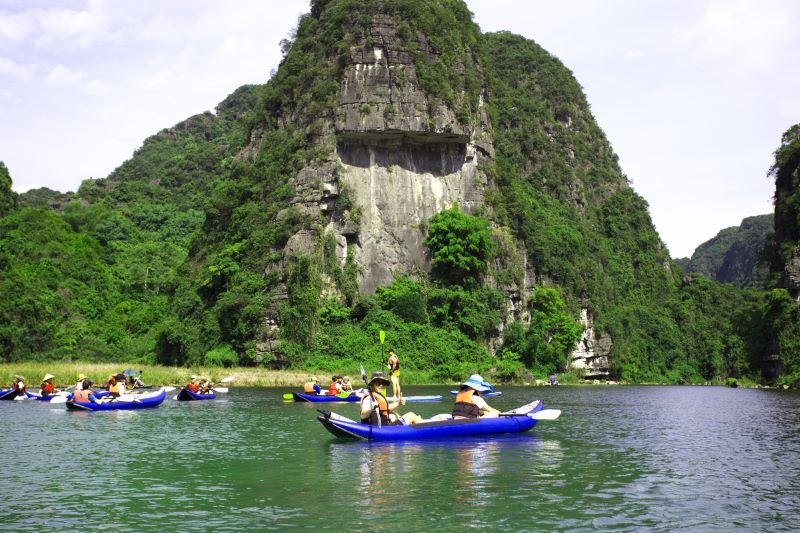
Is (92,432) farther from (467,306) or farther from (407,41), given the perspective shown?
(407,41)

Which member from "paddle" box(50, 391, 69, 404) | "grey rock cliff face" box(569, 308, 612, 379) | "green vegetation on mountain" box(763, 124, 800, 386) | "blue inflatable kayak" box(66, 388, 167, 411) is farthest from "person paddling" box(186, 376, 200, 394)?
"grey rock cliff face" box(569, 308, 612, 379)

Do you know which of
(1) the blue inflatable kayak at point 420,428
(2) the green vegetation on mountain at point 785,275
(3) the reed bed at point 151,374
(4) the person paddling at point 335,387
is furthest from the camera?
(2) the green vegetation on mountain at point 785,275

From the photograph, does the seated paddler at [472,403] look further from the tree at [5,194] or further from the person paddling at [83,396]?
the tree at [5,194]

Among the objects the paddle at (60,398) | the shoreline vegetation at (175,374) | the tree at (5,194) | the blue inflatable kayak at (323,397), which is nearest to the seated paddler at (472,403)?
the blue inflatable kayak at (323,397)

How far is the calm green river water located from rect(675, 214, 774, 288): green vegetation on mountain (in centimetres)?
11487

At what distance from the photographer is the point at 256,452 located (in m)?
16.2

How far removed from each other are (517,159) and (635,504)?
71988 mm

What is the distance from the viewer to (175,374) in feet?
125

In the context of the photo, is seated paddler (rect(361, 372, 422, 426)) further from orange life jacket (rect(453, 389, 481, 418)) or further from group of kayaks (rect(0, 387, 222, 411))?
group of kayaks (rect(0, 387, 222, 411))

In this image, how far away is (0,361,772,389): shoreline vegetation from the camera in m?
34.0

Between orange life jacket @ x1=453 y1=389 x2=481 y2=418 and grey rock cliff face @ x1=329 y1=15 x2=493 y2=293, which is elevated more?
grey rock cliff face @ x1=329 y1=15 x2=493 y2=293

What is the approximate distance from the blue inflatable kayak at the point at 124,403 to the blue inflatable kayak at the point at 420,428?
10.6 metres

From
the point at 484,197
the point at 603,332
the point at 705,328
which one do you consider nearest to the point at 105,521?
the point at 484,197

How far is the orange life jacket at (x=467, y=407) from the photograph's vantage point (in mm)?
18266
